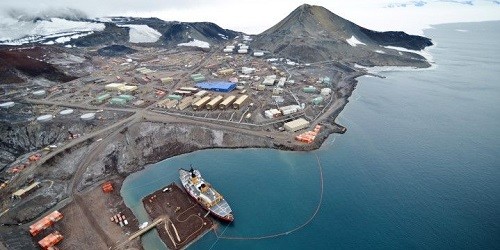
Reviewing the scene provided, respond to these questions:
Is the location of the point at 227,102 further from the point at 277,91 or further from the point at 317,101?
the point at 317,101

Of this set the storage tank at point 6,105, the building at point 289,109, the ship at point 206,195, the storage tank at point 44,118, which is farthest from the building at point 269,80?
the storage tank at point 6,105

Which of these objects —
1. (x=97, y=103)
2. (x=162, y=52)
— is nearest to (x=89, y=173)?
(x=97, y=103)

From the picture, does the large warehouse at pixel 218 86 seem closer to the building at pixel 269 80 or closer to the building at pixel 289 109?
the building at pixel 269 80

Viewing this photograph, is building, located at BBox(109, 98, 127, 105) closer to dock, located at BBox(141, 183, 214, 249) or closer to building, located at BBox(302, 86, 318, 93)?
dock, located at BBox(141, 183, 214, 249)

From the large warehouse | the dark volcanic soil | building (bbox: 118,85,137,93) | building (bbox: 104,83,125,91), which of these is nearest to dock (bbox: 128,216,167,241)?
the large warehouse

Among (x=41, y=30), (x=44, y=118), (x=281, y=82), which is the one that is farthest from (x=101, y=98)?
(x=41, y=30)

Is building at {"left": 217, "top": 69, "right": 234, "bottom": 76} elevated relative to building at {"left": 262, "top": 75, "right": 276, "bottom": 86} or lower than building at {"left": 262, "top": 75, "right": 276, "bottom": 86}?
elevated
